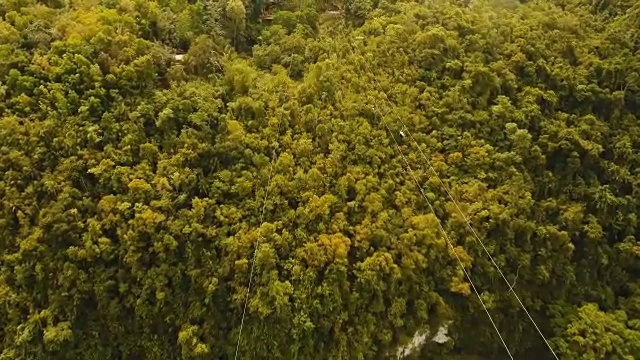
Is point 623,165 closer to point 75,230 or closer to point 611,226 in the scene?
point 611,226

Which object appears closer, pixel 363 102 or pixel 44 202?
pixel 44 202

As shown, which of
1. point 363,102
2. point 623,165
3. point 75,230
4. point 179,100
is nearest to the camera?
point 75,230

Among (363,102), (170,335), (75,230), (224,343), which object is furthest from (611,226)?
(75,230)

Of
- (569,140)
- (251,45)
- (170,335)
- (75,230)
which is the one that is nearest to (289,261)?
(170,335)

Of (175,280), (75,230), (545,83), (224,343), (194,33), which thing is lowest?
(224,343)

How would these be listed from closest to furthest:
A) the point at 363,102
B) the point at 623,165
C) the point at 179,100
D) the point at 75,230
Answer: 1. the point at 75,230
2. the point at 179,100
3. the point at 363,102
4. the point at 623,165

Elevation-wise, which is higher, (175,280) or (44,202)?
(44,202)
